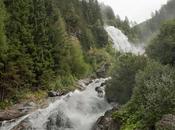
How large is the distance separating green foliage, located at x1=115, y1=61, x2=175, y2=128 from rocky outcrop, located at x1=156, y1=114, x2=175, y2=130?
6.68 ft

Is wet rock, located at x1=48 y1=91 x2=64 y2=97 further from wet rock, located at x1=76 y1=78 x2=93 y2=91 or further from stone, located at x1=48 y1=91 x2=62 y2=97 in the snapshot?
wet rock, located at x1=76 y1=78 x2=93 y2=91

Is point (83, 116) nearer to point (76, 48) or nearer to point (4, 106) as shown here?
point (4, 106)

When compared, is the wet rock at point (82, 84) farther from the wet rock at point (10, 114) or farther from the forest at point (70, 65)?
the wet rock at point (10, 114)

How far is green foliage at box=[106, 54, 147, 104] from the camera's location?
46375 mm

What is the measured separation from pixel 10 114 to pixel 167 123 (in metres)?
30.8

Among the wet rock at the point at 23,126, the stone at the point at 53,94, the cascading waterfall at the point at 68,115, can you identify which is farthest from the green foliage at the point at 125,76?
the stone at the point at 53,94

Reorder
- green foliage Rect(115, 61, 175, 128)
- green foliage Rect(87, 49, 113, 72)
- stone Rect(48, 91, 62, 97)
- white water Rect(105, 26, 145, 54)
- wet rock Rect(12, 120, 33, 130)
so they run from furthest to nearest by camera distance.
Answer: white water Rect(105, 26, 145, 54) < green foliage Rect(87, 49, 113, 72) < stone Rect(48, 91, 62, 97) < wet rock Rect(12, 120, 33, 130) < green foliage Rect(115, 61, 175, 128)

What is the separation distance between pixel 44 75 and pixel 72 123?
97.1 ft

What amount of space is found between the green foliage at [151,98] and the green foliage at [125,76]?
28.3ft

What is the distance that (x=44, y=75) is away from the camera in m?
74.0

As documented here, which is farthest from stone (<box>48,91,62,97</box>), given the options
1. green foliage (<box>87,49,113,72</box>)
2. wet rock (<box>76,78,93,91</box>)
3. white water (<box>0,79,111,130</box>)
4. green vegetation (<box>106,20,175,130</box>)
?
green foliage (<box>87,49,113,72</box>)

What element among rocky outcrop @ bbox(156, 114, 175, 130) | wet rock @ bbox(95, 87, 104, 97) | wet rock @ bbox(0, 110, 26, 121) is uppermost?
rocky outcrop @ bbox(156, 114, 175, 130)

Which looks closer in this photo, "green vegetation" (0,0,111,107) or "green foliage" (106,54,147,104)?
"green foliage" (106,54,147,104)

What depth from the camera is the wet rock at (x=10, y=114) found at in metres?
51.8
